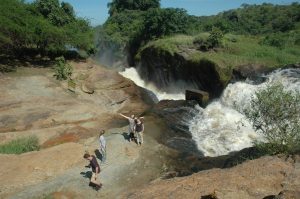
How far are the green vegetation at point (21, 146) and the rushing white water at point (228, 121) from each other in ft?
31.0

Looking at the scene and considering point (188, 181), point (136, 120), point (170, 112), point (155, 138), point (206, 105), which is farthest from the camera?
point (206, 105)

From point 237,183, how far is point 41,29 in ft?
88.9

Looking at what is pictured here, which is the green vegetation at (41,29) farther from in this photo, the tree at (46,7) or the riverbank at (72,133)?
the riverbank at (72,133)

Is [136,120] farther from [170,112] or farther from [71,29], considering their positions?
[71,29]

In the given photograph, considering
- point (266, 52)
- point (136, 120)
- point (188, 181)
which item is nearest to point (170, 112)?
point (136, 120)

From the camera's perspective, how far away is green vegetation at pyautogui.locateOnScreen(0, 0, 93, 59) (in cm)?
3631

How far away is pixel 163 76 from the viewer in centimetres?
3966

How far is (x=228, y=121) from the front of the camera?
28219 millimetres

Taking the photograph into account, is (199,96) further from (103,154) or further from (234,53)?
(103,154)

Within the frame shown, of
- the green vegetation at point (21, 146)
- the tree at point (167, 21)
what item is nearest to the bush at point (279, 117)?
the green vegetation at point (21, 146)

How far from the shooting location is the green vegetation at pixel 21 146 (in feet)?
73.6

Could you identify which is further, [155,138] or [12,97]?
[12,97]

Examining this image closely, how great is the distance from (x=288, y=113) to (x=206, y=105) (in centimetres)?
1327

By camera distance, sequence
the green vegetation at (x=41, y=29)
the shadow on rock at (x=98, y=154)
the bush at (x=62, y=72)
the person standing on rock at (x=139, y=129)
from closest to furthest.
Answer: the shadow on rock at (x=98, y=154), the person standing on rock at (x=139, y=129), the bush at (x=62, y=72), the green vegetation at (x=41, y=29)
